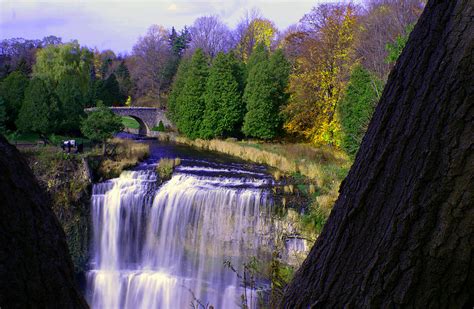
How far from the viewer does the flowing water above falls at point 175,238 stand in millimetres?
11367

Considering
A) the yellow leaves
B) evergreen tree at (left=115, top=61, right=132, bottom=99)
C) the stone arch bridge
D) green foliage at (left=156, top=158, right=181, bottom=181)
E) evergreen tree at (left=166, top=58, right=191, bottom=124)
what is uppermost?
the yellow leaves

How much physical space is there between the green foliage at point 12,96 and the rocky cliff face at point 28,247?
22.0 meters

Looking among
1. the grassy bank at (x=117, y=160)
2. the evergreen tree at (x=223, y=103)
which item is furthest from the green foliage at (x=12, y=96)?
the evergreen tree at (x=223, y=103)

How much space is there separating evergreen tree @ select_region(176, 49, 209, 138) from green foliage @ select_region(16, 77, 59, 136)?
8334mm

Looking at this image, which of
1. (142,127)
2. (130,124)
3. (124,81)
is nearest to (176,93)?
(142,127)

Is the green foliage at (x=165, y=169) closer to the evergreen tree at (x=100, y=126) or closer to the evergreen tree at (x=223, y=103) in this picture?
the evergreen tree at (x=100, y=126)

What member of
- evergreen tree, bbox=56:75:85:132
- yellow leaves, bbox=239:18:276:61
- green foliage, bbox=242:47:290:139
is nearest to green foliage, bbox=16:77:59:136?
evergreen tree, bbox=56:75:85:132

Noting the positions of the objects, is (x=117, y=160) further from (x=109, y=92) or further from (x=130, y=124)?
(x=109, y=92)

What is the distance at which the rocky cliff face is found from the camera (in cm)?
113

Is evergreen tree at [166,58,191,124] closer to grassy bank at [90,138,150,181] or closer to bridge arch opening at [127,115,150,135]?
bridge arch opening at [127,115,150,135]

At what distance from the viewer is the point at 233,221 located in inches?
470

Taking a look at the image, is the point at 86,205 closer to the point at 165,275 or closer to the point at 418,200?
the point at 165,275

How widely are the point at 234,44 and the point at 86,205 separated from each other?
3461 cm

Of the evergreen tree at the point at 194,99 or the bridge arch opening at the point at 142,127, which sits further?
the bridge arch opening at the point at 142,127
